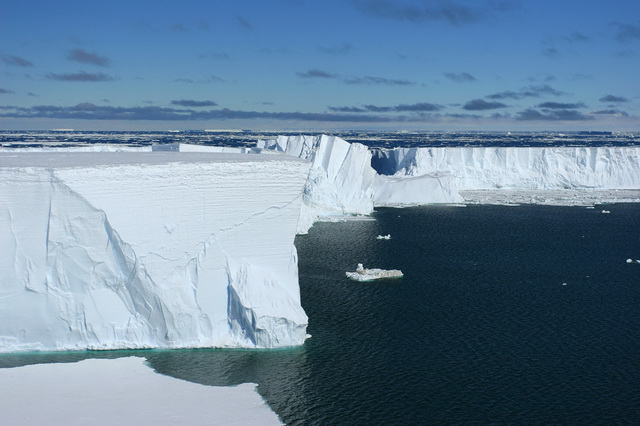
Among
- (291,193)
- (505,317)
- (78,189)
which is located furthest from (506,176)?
(78,189)

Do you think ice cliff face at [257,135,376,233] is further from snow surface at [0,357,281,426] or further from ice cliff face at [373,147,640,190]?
snow surface at [0,357,281,426]

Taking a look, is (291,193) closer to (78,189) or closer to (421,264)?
(78,189)

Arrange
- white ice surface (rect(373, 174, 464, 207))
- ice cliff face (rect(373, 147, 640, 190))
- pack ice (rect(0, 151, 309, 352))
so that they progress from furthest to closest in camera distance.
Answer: ice cliff face (rect(373, 147, 640, 190)), white ice surface (rect(373, 174, 464, 207)), pack ice (rect(0, 151, 309, 352))

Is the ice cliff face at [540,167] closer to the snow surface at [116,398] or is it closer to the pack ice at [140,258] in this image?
the pack ice at [140,258]

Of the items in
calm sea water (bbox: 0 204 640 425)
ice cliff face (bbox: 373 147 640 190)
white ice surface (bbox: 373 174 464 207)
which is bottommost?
calm sea water (bbox: 0 204 640 425)

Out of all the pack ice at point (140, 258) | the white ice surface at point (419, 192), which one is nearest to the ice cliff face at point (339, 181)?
the white ice surface at point (419, 192)

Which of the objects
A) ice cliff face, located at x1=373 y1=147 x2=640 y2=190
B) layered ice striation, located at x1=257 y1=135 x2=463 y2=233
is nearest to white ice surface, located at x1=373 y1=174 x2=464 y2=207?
layered ice striation, located at x1=257 y1=135 x2=463 y2=233

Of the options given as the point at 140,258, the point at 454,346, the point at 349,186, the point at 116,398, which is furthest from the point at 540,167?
the point at 116,398
